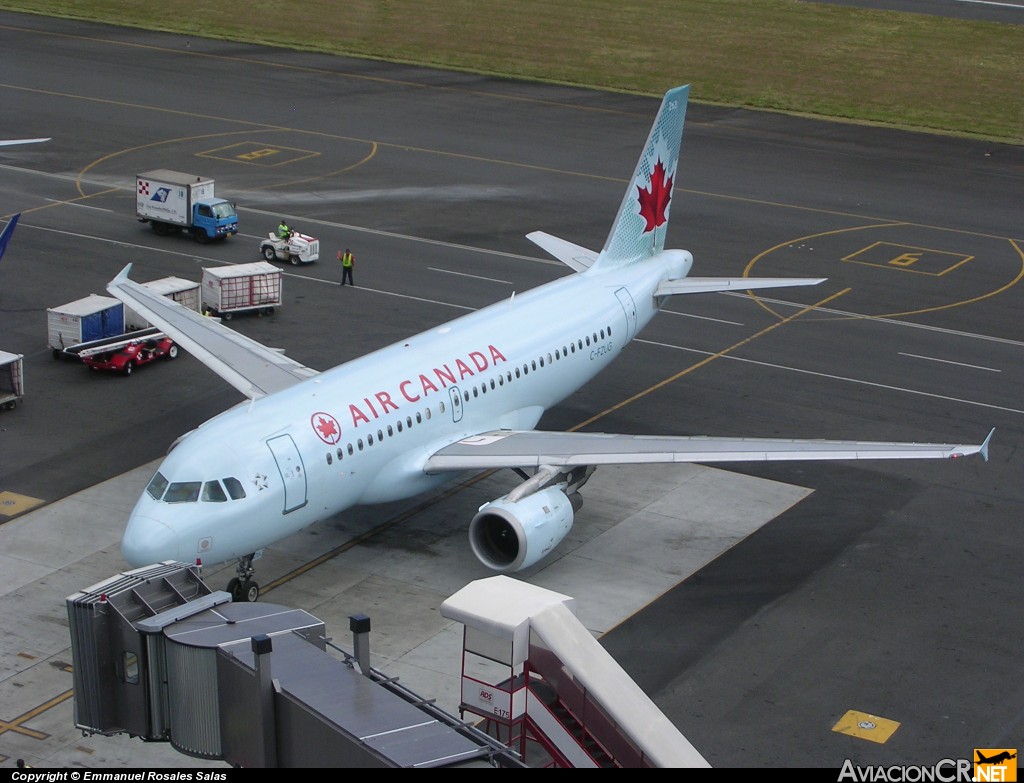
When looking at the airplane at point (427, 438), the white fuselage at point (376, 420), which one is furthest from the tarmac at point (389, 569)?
the white fuselage at point (376, 420)

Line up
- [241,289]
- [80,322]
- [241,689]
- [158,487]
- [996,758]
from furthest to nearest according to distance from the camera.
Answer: [241,289] → [80,322] → [158,487] → [996,758] → [241,689]

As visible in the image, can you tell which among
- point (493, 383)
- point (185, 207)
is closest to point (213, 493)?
point (493, 383)

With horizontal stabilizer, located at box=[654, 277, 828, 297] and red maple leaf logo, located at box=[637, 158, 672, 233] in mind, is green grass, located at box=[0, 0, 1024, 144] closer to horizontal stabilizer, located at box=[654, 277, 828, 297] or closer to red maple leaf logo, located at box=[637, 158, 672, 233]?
red maple leaf logo, located at box=[637, 158, 672, 233]

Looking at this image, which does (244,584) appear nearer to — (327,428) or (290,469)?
(290,469)

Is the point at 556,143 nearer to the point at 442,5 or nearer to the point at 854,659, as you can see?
the point at 442,5

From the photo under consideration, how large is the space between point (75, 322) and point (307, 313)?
10667 millimetres

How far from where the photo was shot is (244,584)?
37.8 metres

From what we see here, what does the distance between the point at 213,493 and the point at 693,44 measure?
89796 millimetres

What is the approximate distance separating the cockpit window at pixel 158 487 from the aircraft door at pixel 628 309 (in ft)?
62.7

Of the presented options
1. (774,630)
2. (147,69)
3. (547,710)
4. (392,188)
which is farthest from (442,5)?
(547,710)

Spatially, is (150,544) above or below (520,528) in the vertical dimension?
above

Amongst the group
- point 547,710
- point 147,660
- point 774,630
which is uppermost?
point 147,660

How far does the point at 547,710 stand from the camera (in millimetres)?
26188

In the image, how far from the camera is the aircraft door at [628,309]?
165 feet
